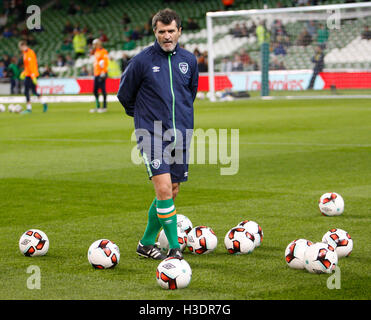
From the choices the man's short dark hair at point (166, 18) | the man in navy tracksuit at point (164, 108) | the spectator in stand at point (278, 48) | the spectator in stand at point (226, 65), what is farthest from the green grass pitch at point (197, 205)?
the spectator in stand at point (226, 65)

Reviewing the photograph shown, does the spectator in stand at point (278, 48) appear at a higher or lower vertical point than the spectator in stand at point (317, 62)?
higher

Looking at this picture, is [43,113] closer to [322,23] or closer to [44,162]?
[322,23]

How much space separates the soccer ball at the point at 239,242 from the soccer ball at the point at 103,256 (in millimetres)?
1014

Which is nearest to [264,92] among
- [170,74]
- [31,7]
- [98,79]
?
[98,79]

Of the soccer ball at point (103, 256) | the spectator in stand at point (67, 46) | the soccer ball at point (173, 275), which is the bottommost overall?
the spectator in stand at point (67, 46)

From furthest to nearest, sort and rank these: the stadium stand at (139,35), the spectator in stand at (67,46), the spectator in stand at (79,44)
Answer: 1. the spectator in stand at (67,46)
2. the spectator in stand at (79,44)
3. the stadium stand at (139,35)

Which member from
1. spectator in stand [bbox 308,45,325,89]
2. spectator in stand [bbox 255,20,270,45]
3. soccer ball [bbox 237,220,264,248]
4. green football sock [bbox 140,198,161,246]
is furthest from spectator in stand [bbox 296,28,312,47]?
green football sock [bbox 140,198,161,246]

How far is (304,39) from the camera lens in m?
26.2

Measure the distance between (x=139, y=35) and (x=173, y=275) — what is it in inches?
1531

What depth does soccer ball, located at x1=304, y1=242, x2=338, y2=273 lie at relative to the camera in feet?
18.7

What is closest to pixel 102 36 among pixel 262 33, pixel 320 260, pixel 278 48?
pixel 262 33

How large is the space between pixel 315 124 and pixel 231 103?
31.0 feet

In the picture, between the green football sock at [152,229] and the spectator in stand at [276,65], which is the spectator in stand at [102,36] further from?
the green football sock at [152,229]

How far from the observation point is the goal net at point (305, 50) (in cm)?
2527
